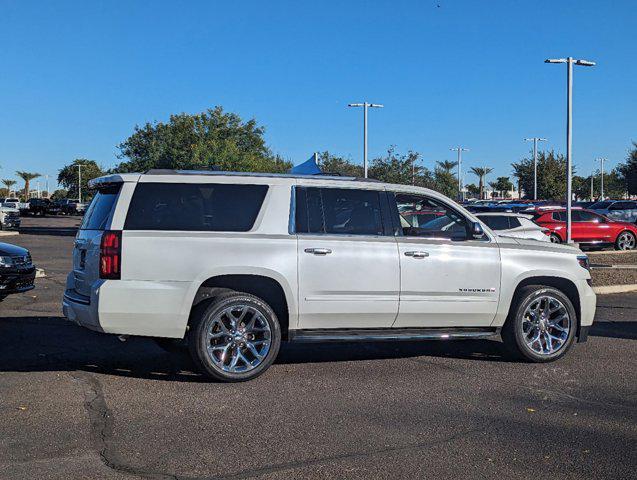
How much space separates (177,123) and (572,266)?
48.0 meters

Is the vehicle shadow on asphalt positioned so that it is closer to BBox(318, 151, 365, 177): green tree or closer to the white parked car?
the white parked car

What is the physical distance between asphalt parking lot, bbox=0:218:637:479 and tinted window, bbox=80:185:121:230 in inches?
56.0

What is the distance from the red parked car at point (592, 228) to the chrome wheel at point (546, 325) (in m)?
16.6

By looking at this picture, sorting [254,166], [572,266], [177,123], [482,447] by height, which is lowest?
[482,447]

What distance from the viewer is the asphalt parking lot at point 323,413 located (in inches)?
186

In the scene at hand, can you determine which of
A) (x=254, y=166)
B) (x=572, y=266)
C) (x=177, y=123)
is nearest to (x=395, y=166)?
(x=254, y=166)

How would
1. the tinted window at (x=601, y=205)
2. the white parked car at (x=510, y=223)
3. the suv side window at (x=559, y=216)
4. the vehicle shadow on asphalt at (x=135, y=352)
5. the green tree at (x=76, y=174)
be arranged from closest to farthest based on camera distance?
the vehicle shadow on asphalt at (x=135, y=352)
the white parked car at (x=510, y=223)
the suv side window at (x=559, y=216)
the tinted window at (x=601, y=205)
the green tree at (x=76, y=174)

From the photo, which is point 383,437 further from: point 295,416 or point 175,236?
point 175,236

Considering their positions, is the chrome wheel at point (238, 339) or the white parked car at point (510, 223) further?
the white parked car at point (510, 223)

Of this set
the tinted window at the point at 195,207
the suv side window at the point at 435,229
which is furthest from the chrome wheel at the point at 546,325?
the tinted window at the point at 195,207

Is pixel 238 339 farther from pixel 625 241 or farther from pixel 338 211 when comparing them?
pixel 625 241

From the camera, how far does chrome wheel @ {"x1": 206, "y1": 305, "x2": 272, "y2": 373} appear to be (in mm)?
6777

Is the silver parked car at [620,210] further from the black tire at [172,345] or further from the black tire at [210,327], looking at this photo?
the black tire at [210,327]

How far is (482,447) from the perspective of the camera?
16.7 ft
